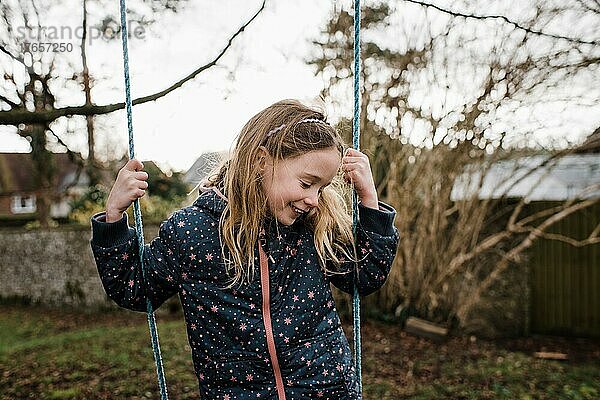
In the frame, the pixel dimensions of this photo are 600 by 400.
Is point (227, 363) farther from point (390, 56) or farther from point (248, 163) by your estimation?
point (390, 56)

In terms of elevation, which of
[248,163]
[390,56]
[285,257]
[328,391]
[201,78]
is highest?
[390,56]

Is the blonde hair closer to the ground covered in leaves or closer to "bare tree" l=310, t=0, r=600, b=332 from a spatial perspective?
the ground covered in leaves

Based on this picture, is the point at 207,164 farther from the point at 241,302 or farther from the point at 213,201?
the point at 241,302

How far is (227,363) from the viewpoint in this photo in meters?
1.42

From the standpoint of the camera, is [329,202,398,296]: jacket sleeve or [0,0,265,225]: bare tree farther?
[0,0,265,225]: bare tree

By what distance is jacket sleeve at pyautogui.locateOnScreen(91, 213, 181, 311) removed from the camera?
1.45 m

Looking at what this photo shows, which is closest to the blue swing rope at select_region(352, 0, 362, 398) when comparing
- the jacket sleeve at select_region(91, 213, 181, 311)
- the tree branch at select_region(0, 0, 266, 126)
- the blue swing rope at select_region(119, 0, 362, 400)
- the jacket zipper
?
the blue swing rope at select_region(119, 0, 362, 400)

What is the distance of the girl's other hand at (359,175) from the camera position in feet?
5.02

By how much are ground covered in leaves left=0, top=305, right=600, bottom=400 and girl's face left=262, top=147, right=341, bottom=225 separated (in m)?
2.40

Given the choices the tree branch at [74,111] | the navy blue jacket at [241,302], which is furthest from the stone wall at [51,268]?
the navy blue jacket at [241,302]

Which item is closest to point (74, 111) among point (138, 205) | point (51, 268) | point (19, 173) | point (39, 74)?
point (39, 74)

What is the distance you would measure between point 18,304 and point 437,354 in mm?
4961

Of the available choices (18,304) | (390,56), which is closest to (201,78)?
(390,56)

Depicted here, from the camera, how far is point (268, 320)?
4.65ft
